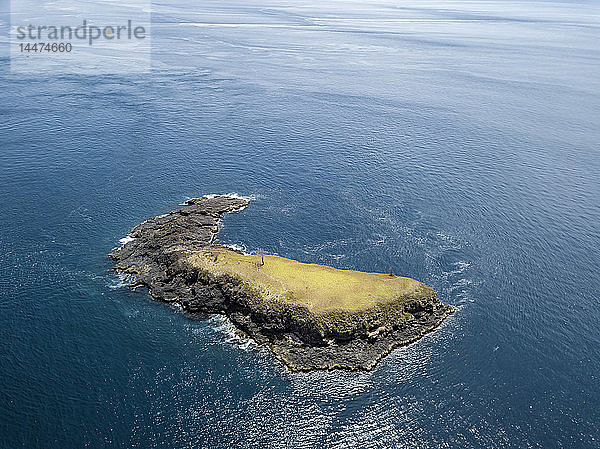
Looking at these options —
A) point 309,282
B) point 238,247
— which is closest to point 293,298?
point 309,282

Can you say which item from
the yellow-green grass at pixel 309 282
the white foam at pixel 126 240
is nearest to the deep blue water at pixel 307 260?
the white foam at pixel 126 240

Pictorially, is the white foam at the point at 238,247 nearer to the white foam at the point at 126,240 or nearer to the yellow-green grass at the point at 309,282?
the yellow-green grass at the point at 309,282

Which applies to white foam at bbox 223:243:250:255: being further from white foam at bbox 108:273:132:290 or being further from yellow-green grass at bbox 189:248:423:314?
white foam at bbox 108:273:132:290

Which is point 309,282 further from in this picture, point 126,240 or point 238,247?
point 126,240

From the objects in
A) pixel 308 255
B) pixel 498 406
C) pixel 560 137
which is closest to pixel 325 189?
pixel 308 255

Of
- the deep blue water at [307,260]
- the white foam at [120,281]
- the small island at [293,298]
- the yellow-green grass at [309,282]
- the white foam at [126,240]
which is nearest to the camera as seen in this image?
the deep blue water at [307,260]

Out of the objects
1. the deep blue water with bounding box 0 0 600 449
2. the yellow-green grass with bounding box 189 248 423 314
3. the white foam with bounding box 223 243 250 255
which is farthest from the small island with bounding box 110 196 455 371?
the deep blue water with bounding box 0 0 600 449
